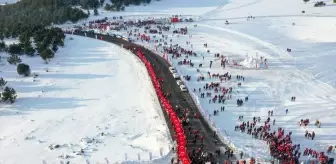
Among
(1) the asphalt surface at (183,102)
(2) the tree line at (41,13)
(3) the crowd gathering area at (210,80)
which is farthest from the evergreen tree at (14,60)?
(2) the tree line at (41,13)

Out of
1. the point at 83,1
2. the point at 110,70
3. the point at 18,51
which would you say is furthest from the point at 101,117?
the point at 83,1

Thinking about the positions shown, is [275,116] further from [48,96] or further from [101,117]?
[48,96]

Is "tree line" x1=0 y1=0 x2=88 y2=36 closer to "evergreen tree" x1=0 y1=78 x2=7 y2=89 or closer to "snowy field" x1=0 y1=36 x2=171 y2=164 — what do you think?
"snowy field" x1=0 y1=36 x2=171 y2=164

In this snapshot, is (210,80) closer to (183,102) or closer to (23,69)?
(183,102)

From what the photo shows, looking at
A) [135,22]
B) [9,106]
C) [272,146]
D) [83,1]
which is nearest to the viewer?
[272,146]

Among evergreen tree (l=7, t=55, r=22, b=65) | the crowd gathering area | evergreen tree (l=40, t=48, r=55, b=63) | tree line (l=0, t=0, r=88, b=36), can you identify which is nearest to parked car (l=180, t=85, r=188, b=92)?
the crowd gathering area

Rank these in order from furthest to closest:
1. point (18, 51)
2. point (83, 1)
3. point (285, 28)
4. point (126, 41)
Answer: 1. point (83, 1)
2. point (285, 28)
3. point (126, 41)
4. point (18, 51)
